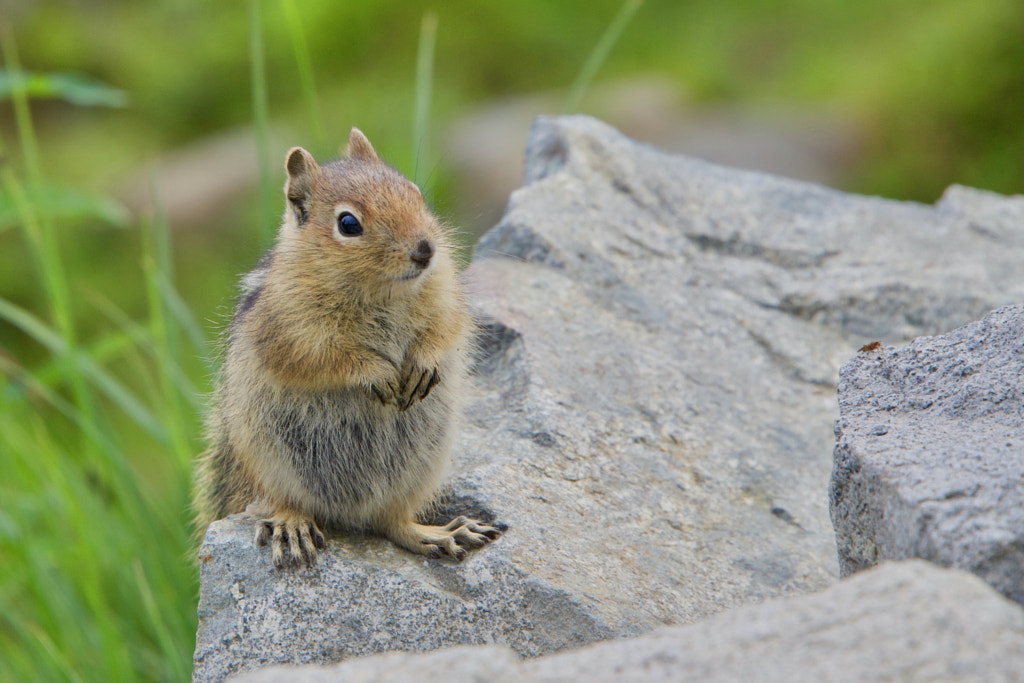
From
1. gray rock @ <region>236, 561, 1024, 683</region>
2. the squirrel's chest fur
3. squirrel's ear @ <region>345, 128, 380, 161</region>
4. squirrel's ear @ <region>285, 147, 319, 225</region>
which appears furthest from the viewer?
squirrel's ear @ <region>345, 128, 380, 161</region>

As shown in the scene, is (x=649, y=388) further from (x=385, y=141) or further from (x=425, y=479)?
(x=385, y=141)

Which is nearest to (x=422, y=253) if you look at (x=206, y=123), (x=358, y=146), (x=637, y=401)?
(x=358, y=146)

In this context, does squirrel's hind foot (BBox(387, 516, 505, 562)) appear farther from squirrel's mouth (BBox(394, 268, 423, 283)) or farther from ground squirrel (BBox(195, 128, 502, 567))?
squirrel's mouth (BBox(394, 268, 423, 283))

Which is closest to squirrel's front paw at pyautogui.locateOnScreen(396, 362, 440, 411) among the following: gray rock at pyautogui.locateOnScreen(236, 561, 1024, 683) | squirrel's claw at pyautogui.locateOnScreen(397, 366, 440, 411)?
squirrel's claw at pyautogui.locateOnScreen(397, 366, 440, 411)

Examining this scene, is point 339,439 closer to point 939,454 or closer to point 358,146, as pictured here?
point 358,146

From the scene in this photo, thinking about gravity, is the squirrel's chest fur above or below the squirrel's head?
below

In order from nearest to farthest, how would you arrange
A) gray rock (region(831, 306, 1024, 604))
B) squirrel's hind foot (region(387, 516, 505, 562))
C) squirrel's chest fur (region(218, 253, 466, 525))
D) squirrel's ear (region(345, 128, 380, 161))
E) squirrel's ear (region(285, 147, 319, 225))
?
1. gray rock (region(831, 306, 1024, 604))
2. squirrel's hind foot (region(387, 516, 505, 562))
3. squirrel's chest fur (region(218, 253, 466, 525))
4. squirrel's ear (region(285, 147, 319, 225))
5. squirrel's ear (region(345, 128, 380, 161))
